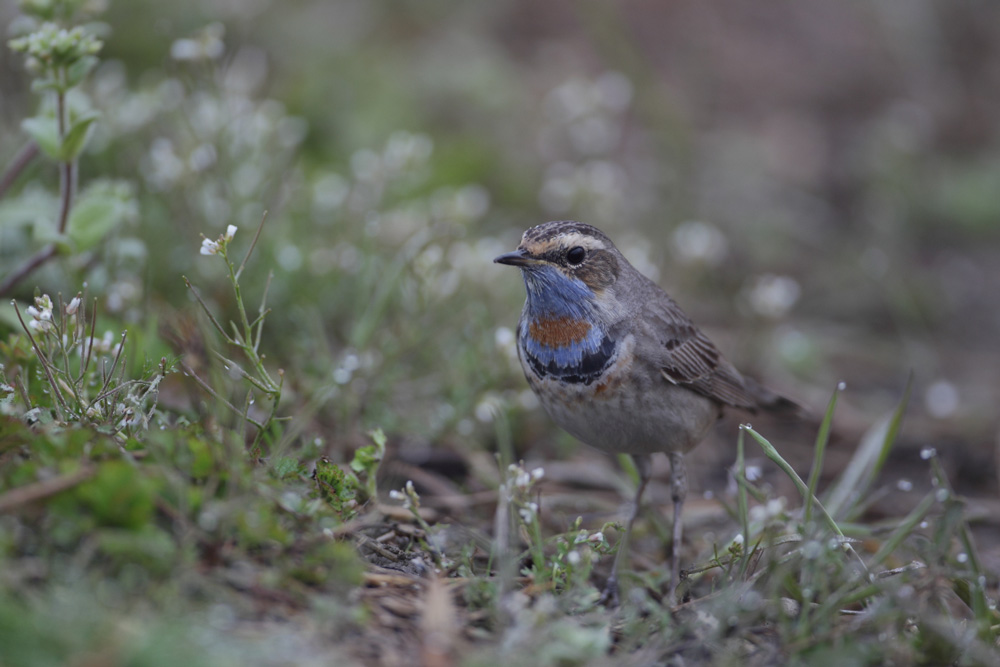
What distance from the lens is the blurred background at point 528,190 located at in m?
5.14

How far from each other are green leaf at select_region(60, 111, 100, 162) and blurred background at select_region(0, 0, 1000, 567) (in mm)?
510

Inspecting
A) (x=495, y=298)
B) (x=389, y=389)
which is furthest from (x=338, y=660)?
(x=495, y=298)

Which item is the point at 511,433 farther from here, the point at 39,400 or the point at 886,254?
the point at 886,254

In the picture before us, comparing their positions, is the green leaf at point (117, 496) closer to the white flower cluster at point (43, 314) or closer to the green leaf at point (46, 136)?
the white flower cluster at point (43, 314)

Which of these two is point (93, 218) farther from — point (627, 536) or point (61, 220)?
point (627, 536)

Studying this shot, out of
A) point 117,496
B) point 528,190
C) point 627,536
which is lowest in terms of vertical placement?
point 627,536

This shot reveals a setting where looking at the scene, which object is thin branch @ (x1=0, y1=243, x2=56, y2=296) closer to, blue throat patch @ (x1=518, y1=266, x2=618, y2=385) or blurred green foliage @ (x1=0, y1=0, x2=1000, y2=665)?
blurred green foliage @ (x1=0, y1=0, x2=1000, y2=665)

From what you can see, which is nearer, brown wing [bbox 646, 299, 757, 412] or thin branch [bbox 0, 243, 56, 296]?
thin branch [bbox 0, 243, 56, 296]

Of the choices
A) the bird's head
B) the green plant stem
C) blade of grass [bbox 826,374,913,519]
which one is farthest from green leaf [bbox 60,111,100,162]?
blade of grass [bbox 826,374,913,519]

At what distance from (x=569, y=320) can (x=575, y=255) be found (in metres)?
0.30

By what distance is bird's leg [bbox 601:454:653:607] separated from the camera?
381 cm

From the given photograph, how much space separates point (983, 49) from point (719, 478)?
6942mm

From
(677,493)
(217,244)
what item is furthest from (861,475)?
(217,244)

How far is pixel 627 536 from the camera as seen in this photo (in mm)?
3854
